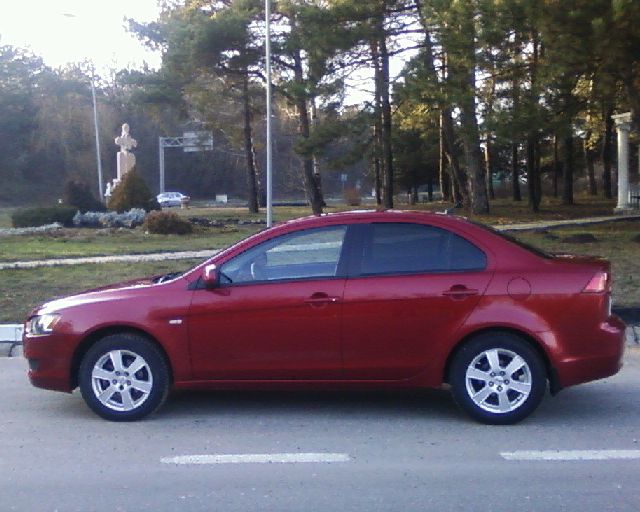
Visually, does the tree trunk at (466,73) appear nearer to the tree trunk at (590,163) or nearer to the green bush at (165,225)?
the green bush at (165,225)

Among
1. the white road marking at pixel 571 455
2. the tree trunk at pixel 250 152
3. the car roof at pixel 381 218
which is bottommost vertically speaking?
the white road marking at pixel 571 455

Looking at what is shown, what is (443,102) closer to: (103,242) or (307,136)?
(103,242)

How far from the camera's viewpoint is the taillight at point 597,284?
707cm

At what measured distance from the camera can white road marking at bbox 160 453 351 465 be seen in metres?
6.42

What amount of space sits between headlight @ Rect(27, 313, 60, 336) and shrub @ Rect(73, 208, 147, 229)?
21005 mm

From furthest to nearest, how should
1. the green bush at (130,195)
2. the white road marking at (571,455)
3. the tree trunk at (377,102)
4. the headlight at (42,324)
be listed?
the green bush at (130,195)
the tree trunk at (377,102)
the headlight at (42,324)
the white road marking at (571,455)

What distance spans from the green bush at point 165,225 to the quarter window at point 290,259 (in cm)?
1931

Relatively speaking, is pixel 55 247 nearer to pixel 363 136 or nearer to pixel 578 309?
pixel 363 136

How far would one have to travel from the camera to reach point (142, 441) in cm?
694

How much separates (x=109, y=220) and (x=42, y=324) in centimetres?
2180

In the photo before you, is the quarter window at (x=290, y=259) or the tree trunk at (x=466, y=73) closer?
the quarter window at (x=290, y=259)

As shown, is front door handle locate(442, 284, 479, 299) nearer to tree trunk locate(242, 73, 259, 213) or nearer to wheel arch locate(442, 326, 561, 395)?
Answer: wheel arch locate(442, 326, 561, 395)

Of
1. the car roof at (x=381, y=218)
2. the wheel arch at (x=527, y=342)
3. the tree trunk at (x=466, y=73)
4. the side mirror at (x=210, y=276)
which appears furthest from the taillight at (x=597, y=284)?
the tree trunk at (x=466, y=73)

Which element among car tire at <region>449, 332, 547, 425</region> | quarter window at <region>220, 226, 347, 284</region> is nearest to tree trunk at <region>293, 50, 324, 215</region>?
quarter window at <region>220, 226, 347, 284</region>
